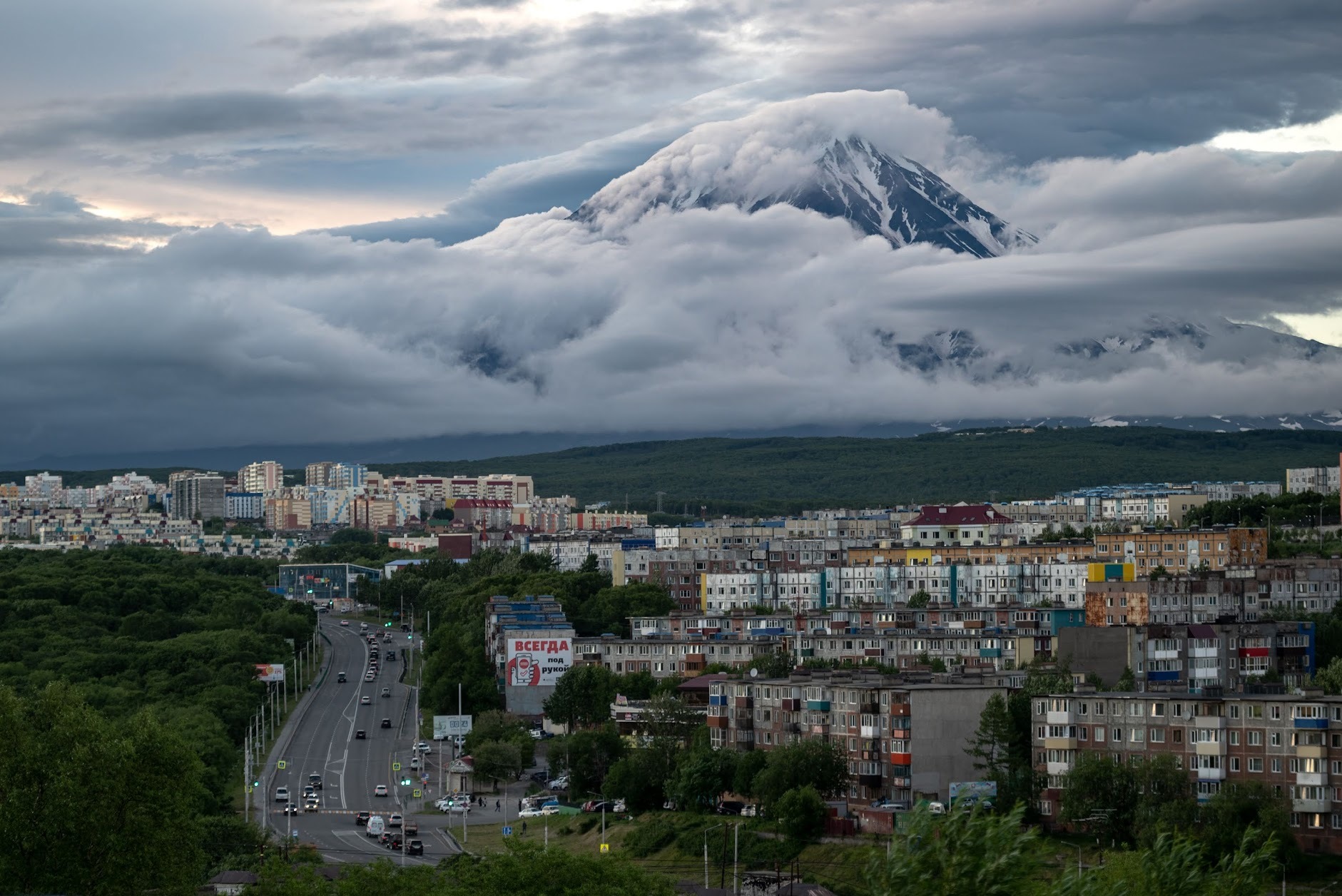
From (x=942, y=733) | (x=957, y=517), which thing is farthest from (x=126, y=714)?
(x=957, y=517)

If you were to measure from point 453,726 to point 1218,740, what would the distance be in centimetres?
3968

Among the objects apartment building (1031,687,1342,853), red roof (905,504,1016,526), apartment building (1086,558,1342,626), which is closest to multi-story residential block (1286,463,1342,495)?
red roof (905,504,1016,526)

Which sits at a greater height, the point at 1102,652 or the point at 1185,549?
the point at 1185,549

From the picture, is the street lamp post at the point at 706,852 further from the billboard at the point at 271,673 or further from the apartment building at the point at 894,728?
the billboard at the point at 271,673

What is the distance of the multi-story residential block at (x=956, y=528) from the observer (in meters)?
134

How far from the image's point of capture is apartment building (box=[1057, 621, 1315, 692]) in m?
72.8

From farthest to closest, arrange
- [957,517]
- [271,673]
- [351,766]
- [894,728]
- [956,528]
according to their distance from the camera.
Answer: [957,517] < [956,528] < [271,673] < [351,766] < [894,728]

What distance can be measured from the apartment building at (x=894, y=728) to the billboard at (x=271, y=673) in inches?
1626

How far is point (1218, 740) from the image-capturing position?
2217 inches

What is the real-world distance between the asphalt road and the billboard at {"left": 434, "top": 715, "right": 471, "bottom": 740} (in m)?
1.63

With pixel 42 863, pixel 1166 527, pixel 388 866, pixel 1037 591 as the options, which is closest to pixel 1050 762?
pixel 388 866

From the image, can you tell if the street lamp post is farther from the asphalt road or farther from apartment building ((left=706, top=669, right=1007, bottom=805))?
the asphalt road

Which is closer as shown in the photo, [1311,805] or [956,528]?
[1311,805]

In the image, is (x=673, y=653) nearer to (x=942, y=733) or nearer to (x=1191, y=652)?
(x=1191, y=652)
